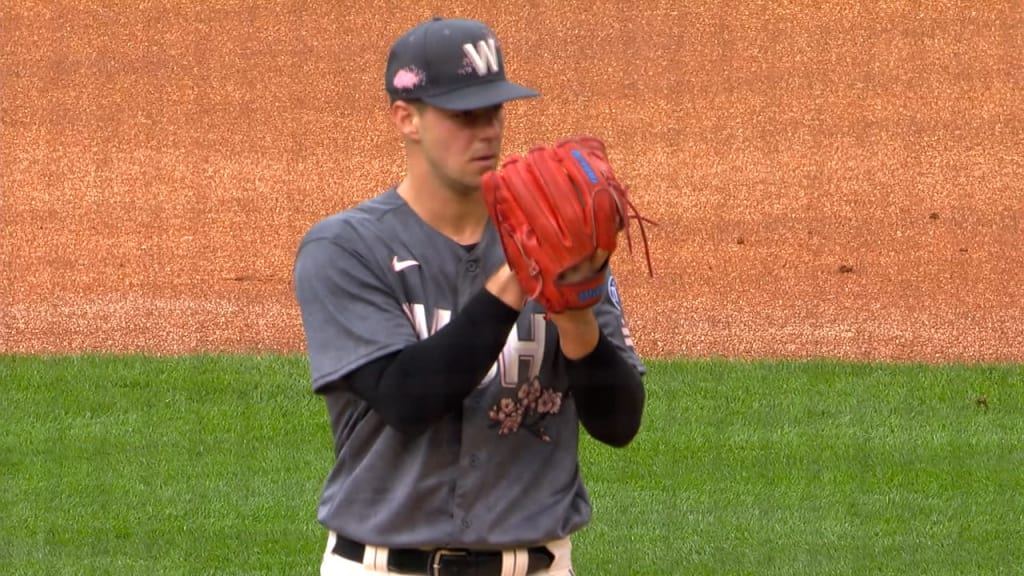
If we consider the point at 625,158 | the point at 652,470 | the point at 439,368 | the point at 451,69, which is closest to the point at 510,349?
the point at 439,368

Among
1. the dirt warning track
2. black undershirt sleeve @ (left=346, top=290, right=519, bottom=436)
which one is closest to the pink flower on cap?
black undershirt sleeve @ (left=346, top=290, right=519, bottom=436)

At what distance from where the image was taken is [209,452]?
665 cm

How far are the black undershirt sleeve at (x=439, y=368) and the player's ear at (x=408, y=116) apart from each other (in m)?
0.34

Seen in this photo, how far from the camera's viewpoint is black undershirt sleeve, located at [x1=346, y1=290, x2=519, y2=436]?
226cm

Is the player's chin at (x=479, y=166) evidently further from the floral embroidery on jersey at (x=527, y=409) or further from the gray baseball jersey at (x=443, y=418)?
the floral embroidery on jersey at (x=527, y=409)

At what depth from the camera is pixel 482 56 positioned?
8.09 ft

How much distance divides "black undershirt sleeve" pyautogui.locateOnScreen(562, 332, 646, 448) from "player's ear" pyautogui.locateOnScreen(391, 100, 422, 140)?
0.42 meters

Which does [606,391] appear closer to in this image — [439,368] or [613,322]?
[613,322]

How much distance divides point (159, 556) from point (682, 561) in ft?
5.87

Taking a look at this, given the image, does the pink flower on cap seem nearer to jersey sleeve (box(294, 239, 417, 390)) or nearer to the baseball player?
the baseball player

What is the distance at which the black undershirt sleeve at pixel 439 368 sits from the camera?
2.26 meters

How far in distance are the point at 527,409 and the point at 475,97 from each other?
0.49 m

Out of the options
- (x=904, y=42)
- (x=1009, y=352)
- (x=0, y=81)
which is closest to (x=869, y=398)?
(x=1009, y=352)

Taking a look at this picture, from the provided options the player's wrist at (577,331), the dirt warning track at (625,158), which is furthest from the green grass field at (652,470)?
the player's wrist at (577,331)
